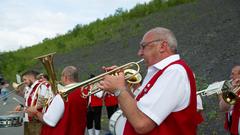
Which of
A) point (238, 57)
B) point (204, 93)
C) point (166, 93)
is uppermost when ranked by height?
point (166, 93)

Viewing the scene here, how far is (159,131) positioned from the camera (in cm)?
352

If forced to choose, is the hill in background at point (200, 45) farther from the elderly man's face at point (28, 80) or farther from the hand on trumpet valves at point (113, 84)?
the hand on trumpet valves at point (113, 84)

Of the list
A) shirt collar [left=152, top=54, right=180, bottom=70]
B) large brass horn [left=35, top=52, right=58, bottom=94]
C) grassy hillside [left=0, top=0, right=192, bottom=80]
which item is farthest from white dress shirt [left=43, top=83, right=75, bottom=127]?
grassy hillside [left=0, top=0, right=192, bottom=80]

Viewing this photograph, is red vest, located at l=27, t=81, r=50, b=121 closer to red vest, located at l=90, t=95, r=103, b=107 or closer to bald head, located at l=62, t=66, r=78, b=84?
bald head, located at l=62, t=66, r=78, b=84

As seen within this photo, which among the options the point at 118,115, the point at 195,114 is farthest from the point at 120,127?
the point at 195,114

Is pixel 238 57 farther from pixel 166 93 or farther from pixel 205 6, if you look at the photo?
pixel 166 93

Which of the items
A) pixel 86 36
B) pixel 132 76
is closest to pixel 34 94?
pixel 132 76

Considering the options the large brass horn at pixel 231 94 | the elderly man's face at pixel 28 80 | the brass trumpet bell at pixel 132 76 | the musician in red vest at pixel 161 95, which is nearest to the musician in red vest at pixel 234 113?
the large brass horn at pixel 231 94

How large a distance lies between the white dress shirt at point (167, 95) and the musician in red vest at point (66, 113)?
215 centimetres

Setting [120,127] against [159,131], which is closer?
[159,131]

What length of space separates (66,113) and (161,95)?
2.55 m

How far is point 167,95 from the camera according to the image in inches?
136

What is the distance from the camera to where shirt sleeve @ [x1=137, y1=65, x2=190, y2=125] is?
11.3ft

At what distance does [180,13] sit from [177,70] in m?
20.1
